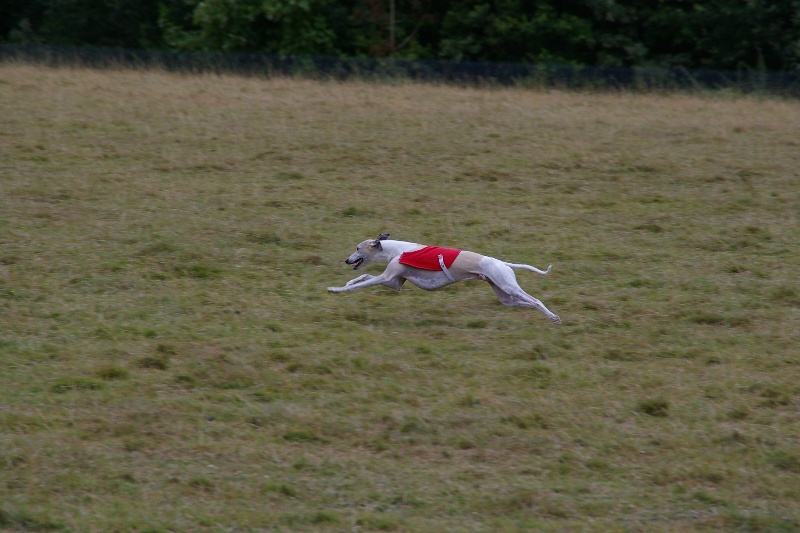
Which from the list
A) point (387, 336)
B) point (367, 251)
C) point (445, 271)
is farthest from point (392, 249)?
point (387, 336)

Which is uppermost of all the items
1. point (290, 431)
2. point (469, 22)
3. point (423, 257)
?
point (469, 22)

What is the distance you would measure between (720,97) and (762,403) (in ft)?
45.5

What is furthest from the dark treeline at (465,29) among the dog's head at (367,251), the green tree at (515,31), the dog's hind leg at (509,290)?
the dog's head at (367,251)

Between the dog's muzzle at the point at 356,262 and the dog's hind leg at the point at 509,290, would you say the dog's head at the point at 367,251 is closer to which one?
the dog's muzzle at the point at 356,262

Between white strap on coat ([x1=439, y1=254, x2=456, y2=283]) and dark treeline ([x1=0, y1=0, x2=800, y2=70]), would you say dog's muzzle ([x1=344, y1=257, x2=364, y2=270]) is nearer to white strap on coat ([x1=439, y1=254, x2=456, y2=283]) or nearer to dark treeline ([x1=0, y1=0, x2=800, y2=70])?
white strap on coat ([x1=439, y1=254, x2=456, y2=283])

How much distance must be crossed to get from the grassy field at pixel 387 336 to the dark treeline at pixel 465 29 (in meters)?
13.0

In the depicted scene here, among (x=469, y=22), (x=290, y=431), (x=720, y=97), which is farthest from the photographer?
(x=469, y=22)

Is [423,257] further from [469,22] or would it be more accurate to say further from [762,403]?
[469,22]

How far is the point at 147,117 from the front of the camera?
15891 mm

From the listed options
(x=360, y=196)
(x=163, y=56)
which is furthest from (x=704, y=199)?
(x=163, y=56)

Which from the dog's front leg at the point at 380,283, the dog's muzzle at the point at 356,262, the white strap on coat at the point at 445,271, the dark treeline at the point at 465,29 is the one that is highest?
the dark treeline at the point at 465,29

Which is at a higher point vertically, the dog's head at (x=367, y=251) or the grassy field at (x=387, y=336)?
the dog's head at (x=367, y=251)

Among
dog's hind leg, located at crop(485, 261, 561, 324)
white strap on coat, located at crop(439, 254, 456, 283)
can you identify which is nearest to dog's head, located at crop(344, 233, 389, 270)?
white strap on coat, located at crop(439, 254, 456, 283)

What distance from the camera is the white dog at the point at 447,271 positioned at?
7680 millimetres
